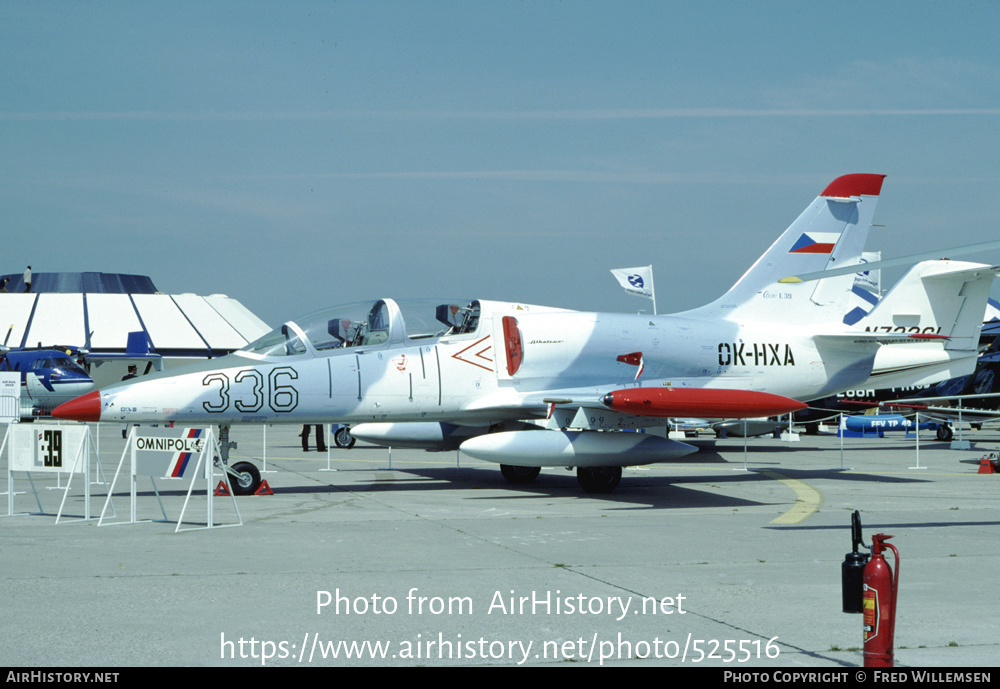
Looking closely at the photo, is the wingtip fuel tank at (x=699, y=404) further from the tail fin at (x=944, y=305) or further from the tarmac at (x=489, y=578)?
the tail fin at (x=944, y=305)

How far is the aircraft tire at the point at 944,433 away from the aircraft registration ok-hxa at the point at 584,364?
38.6ft

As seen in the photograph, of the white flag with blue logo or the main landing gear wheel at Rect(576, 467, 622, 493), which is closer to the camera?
the main landing gear wheel at Rect(576, 467, 622, 493)

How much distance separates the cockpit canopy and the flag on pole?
17098 millimetres

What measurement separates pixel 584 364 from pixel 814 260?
231 inches

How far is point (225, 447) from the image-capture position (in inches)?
543

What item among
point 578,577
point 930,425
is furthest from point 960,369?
point 930,425

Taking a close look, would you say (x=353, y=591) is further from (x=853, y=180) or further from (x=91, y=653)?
(x=853, y=180)

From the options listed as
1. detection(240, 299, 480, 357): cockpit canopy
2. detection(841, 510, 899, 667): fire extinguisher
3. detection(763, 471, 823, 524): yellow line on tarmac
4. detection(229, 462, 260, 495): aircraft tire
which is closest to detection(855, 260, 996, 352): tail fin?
detection(763, 471, 823, 524): yellow line on tarmac

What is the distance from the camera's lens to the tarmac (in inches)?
A: 218

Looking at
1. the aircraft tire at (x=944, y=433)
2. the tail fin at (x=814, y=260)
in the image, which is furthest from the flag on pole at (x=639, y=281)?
the tail fin at (x=814, y=260)

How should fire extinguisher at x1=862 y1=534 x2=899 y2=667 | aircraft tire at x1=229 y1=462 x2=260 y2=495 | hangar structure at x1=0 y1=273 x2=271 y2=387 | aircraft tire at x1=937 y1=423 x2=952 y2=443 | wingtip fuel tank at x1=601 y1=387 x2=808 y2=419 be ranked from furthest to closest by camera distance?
1. hangar structure at x1=0 y1=273 x2=271 y2=387
2. aircraft tire at x1=937 y1=423 x2=952 y2=443
3. aircraft tire at x1=229 y1=462 x2=260 y2=495
4. wingtip fuel tank at x1=601 y1=387 x2=808 y2=419
5. fire extinguisher at x1=862 y1=534 x2=899 y2=667

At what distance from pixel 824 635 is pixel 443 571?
3244 mm

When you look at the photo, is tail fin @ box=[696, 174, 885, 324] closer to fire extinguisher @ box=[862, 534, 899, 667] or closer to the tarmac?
the tarmac

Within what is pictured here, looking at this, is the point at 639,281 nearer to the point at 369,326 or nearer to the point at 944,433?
the point at 944,433
